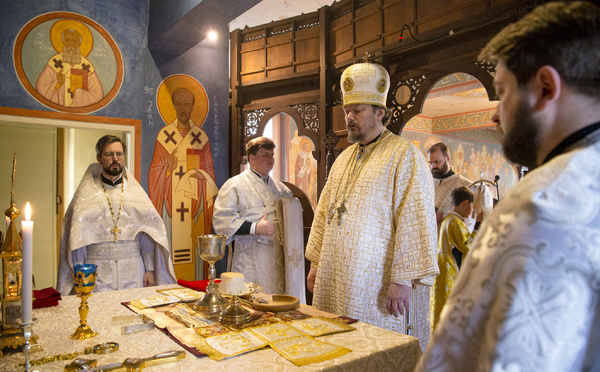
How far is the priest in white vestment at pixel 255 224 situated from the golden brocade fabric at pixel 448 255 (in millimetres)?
1480

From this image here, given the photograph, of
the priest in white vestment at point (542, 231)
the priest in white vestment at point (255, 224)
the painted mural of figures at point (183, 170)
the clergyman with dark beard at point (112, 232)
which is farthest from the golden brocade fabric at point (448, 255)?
the priest in white vestment at point (542, 231)

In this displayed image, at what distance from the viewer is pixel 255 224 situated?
13.2ft

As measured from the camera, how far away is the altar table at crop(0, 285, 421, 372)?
1342 mm

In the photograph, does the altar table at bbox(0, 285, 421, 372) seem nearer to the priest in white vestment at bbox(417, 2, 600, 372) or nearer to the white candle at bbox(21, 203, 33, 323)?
the white candle at bbox(21, 203, 33, 323)

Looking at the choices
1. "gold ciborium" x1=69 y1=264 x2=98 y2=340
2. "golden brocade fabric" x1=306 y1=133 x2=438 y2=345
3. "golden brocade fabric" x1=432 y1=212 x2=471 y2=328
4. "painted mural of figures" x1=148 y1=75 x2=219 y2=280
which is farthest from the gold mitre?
"painted mural of figures" x1=148 y1=75 x2=219 y2=280

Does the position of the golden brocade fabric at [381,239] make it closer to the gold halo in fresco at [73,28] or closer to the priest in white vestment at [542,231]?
the priest in white vestment at [542,231]

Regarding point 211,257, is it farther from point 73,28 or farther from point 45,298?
point 73,28

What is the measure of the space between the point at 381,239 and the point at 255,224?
5.62ft

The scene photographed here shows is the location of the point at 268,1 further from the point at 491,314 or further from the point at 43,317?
the point at 491,314

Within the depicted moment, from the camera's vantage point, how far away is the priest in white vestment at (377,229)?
2406mm

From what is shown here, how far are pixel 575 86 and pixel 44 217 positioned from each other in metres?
6.65

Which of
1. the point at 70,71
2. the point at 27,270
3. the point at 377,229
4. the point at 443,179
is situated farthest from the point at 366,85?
the point at 70,71

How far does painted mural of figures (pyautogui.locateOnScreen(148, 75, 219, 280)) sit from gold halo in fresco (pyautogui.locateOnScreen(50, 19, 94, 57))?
86 cm

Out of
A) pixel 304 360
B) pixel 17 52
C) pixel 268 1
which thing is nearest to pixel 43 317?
pixel 304 360
